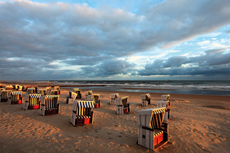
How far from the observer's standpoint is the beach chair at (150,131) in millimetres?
4734

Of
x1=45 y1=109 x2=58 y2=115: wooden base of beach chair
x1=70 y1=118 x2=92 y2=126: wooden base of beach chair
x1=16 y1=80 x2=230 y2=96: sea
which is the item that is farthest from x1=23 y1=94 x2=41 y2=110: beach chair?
x1=16 y1=80 x2=230 y2=96: sea

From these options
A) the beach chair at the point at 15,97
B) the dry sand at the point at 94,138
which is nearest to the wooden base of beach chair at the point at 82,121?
the dry sand at the point at 94,138

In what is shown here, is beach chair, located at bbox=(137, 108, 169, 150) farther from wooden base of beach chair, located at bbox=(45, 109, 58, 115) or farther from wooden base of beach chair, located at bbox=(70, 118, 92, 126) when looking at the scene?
wooden base of beach chair, located at bbox=(45, 109, 58, 115)

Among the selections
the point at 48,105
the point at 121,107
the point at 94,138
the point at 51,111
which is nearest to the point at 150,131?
the point at 94,138

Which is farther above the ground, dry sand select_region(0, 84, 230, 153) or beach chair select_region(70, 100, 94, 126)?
beach chair select_region(70, 100, 94, 126)

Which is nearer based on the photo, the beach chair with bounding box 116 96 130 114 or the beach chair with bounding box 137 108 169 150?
the beach chair with bounding box 137 108 169 150

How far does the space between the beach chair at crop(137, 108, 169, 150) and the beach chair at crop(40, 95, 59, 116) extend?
7408 mm

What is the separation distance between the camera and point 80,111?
7812 millimetres

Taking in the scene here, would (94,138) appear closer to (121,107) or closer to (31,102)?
(121,107)

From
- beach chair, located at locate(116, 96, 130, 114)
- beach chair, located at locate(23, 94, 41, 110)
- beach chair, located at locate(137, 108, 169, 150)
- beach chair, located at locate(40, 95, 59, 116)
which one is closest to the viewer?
beach chair, located at locate(137, 108, 169, 150)

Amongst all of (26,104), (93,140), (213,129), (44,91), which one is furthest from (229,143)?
(44,91)

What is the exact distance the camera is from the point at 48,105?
9.54m

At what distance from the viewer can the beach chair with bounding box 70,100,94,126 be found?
725cm

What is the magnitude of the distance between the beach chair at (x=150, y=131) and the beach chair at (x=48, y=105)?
292 inches
